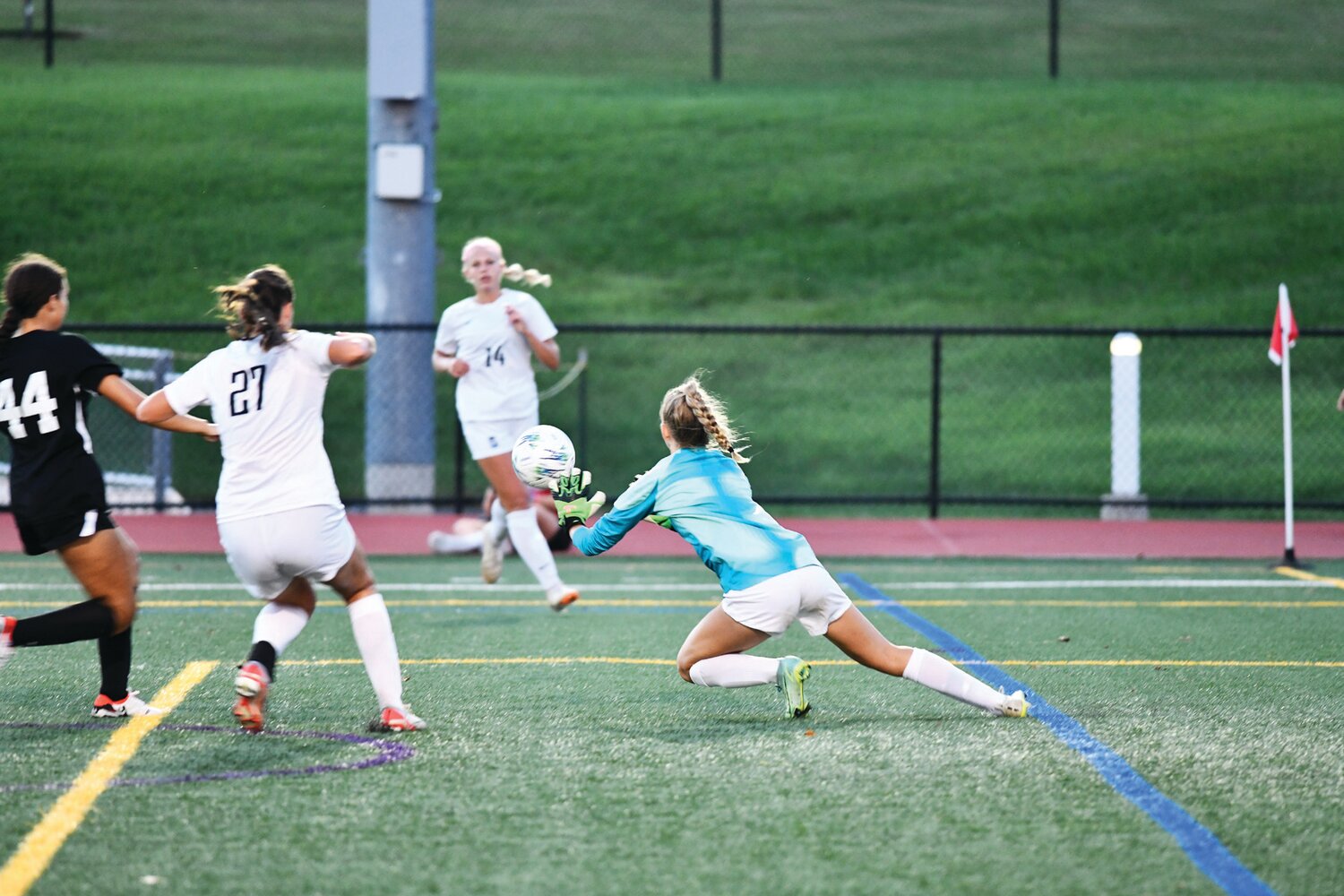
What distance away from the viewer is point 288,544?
516 cm

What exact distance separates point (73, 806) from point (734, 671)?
2319mm

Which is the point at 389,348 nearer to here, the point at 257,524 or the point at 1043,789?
the point at 257,524

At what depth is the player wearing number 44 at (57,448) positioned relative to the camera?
17.5 feet

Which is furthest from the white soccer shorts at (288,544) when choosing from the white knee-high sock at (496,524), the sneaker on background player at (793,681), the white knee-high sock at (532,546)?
the white knee-high sock at (496,524)

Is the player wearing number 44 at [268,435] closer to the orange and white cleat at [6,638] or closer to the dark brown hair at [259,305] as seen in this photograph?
the dark brown hair at [259,305]

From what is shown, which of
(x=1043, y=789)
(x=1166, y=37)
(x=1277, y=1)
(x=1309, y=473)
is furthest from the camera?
(x=1277, y=1)

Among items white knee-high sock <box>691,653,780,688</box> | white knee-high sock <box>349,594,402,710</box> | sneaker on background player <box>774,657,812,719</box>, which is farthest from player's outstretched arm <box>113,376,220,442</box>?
sneaker on background player <box>774,657,812,719</box>

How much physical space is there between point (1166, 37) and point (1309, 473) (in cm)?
2320

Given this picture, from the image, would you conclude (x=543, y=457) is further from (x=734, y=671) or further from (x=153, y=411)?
(x=153, y=411)

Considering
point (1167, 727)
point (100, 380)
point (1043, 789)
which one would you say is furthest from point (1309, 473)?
point (100, 380)

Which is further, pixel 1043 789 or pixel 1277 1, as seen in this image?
pixel 1277 1

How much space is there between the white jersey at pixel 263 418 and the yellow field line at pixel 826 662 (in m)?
1.94

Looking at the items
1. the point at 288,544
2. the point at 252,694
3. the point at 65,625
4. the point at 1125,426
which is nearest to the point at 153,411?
the point at 288,544

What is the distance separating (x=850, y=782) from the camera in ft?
15.7
